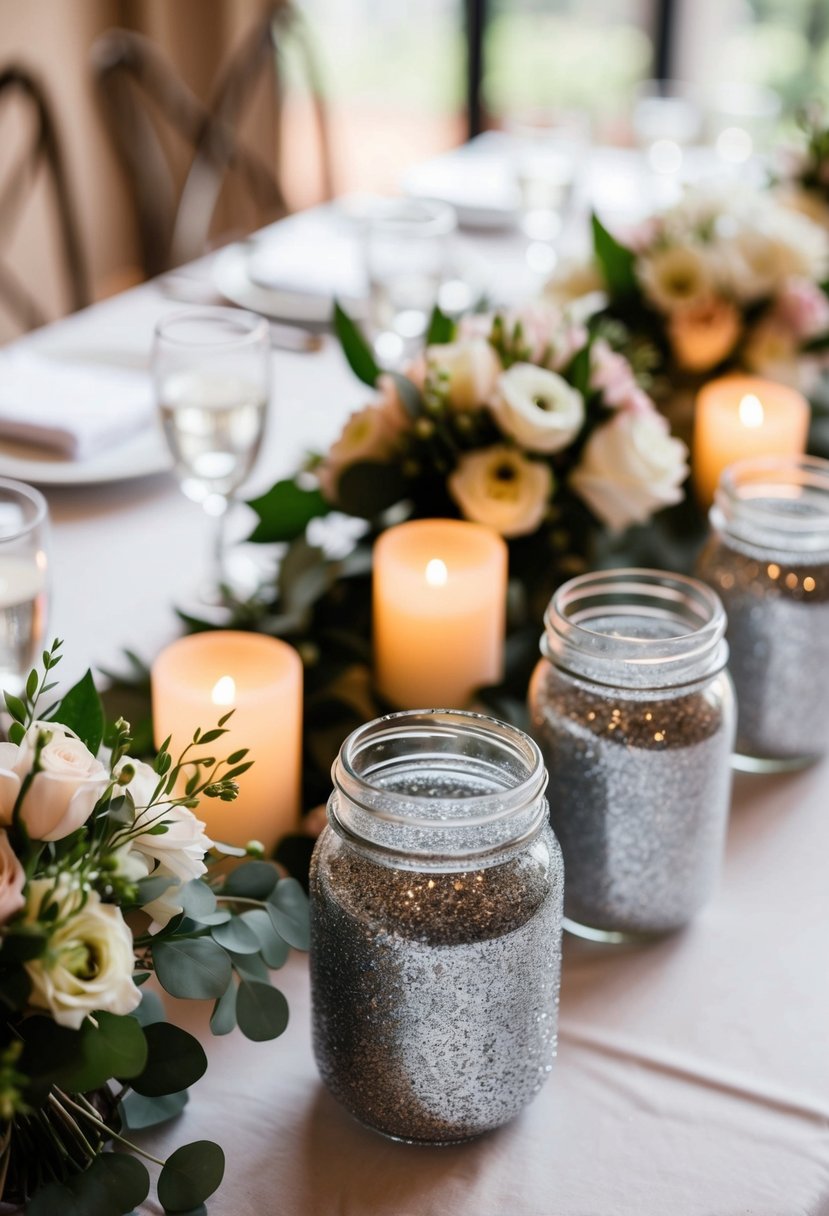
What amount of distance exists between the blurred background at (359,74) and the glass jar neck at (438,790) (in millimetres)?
2990

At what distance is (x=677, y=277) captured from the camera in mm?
1374

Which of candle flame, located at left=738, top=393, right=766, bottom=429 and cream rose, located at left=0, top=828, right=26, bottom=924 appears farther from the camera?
candle flame, located at left=738, top=393, right=766, bottom=429

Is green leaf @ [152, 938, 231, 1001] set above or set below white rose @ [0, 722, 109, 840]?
below

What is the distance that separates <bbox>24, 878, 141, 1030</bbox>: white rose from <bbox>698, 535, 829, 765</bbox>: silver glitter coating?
569mm

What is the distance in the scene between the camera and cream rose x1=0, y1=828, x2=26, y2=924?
1.63ft

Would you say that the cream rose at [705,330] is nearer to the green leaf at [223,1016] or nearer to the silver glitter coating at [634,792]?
the silver glitter coating at [634,792]

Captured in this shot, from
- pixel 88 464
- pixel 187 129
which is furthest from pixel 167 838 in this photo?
pixel 187 129

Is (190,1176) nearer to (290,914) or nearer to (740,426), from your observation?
(290,914)

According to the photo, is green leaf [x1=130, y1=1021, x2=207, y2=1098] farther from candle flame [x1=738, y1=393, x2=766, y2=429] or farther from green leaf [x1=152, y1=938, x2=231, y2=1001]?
candle flame [x1=738, y1=393, x2=766, y2=429]

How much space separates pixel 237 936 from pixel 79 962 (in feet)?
0.45

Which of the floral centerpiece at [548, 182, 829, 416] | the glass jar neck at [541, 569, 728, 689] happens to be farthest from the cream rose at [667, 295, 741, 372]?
the glass jar neck at [541, 569, 728, 689]

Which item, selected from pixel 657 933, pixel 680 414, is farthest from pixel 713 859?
pixel 680 414

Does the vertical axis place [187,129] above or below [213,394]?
below

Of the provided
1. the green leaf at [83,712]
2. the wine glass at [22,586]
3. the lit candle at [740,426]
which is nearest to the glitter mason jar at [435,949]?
the green leaf at [83,712]
